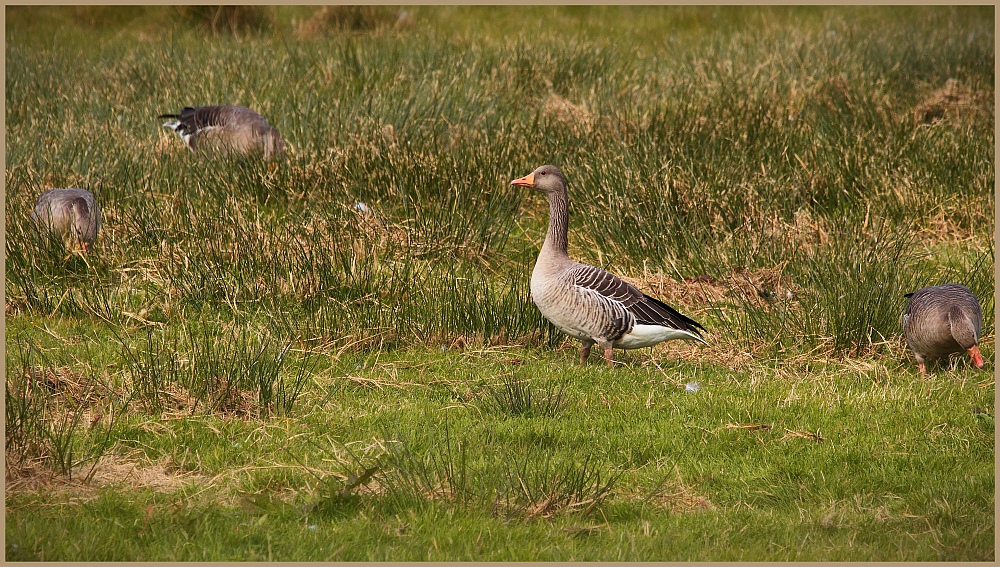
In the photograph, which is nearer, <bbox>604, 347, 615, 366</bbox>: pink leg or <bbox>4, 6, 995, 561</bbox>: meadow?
<bbox>4, 6, 995, 561</bbox>: meadow

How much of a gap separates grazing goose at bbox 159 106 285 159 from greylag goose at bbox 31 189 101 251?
1.90 m

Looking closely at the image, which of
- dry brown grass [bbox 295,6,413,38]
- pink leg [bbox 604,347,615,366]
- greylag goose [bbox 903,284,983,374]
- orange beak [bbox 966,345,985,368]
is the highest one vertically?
dry brown grass [bbox 295,6,413,38]

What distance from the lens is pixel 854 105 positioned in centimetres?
1113

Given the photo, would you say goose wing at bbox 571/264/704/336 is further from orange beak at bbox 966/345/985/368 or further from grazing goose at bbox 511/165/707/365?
orange beak at bbox 966/345/985/368

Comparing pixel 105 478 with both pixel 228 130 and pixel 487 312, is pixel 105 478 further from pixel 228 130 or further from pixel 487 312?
pixel 228 130

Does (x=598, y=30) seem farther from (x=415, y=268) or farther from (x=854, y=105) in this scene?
(x=415, y=268)

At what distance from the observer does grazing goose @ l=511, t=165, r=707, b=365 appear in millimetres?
6062

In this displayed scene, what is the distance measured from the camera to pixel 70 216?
24.2 feet

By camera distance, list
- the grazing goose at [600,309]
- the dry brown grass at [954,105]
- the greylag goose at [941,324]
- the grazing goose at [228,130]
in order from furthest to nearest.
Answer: the dry brown grass at [954,105] < the grazing goose at [228,130] < the grazing goose at [600,309] < the greylag goose at [941,324]

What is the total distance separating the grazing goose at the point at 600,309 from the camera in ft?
19.9

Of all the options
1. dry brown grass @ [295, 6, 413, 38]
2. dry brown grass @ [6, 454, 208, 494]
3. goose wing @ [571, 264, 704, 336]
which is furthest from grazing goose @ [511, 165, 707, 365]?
dry brown grass @ [295, 6, 413, 38]

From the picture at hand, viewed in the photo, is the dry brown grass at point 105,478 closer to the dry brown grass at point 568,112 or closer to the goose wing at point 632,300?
the goose wing at point 632,300

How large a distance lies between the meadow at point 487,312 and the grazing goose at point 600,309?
257 millimetres

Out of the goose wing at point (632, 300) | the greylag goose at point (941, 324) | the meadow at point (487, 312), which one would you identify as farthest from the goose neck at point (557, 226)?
the greylag goose at point (941, 324)
